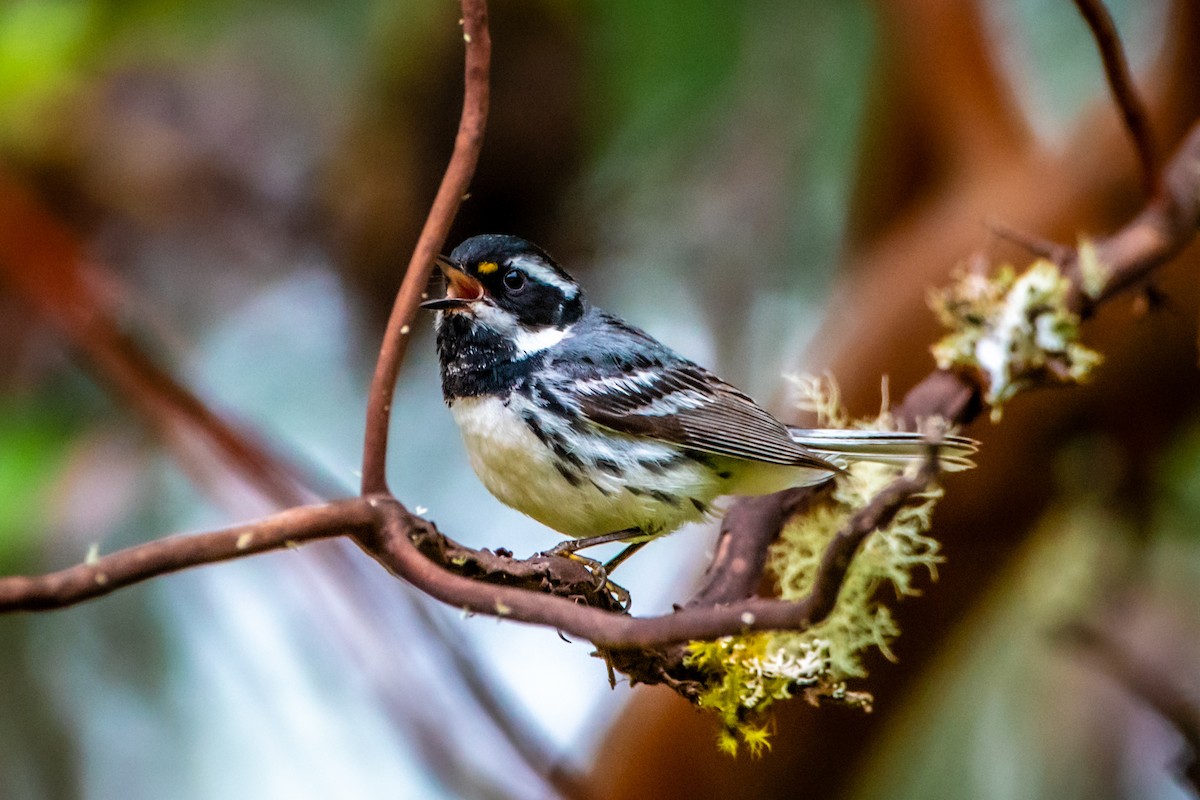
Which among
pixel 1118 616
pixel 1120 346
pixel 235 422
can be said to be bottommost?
pixel 1118 616

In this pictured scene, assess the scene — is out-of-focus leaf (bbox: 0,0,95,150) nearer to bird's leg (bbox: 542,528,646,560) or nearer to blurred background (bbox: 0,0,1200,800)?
blurred background (bbox: 0,0,1200,800)

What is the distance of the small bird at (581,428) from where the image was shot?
1.80m

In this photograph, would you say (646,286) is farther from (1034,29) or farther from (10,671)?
(10,671)

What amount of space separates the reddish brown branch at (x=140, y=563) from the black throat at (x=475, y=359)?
3.17ft

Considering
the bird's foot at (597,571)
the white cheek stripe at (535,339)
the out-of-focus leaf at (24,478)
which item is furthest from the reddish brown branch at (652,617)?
the out-of-focus leaf at (24,478)

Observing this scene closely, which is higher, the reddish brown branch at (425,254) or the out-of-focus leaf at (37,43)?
the out-of-focus leaf at (37,43)

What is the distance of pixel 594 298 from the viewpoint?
373 cm

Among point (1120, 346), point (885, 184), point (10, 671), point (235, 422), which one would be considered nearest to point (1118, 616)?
point (1120, 346)

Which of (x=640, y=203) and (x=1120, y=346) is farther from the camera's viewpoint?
(x=640, y=203)

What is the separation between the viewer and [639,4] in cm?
384

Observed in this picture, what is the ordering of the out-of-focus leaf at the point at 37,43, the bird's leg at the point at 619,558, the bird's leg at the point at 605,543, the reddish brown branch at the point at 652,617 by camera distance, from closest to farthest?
the reddish brown branch at the point at 652,617, the bird's leg at the point at 605,543, the bird's leg at the point at 619,558, the out-of-focus leaf at the point at 37,43

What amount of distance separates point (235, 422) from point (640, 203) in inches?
70.4

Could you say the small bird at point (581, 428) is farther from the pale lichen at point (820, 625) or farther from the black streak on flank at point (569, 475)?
the pale lichen at point (820, 625)

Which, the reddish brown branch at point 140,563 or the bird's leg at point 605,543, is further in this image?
the bird's leg at point 605,543
